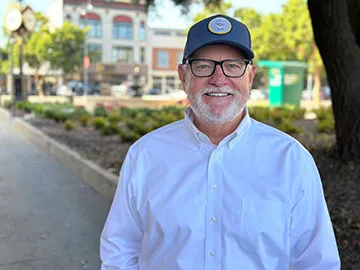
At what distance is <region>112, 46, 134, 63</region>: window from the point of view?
62500 mm

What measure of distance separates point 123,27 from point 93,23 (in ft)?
12.9

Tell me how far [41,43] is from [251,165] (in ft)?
131

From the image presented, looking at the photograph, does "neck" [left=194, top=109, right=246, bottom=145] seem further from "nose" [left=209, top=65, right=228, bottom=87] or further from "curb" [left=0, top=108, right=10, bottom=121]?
"curb" [left=0, top=108, right=10, bottom=121]

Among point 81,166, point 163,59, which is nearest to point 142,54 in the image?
point 163,59

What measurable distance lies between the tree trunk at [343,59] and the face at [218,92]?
4.36m

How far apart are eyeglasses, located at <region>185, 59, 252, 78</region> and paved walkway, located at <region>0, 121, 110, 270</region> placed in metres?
2.70

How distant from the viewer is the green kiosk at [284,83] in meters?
21.7

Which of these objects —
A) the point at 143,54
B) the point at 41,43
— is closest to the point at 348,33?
the point at 41,43

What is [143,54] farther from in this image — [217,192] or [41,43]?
[217,192]

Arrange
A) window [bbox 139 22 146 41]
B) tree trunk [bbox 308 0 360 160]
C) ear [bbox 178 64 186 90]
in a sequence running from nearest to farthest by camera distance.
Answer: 1. ear [bbox 178 64 186 90]
2. tree trunk [bbox 308 0 360 160]
3. window [bbox 139 22 146 41]

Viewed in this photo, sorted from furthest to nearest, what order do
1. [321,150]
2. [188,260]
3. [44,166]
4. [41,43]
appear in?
[41,43] < [44,166] < [321,150] < [188,260]

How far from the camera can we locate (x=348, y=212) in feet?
15.1

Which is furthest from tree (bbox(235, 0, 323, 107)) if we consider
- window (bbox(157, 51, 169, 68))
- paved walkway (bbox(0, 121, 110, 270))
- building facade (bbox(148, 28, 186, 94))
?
window (bbox(157, 51, 169, 68))

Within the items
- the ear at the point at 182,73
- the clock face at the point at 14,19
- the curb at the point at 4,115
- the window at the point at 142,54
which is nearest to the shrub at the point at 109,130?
the clock face at the point at 14,19
